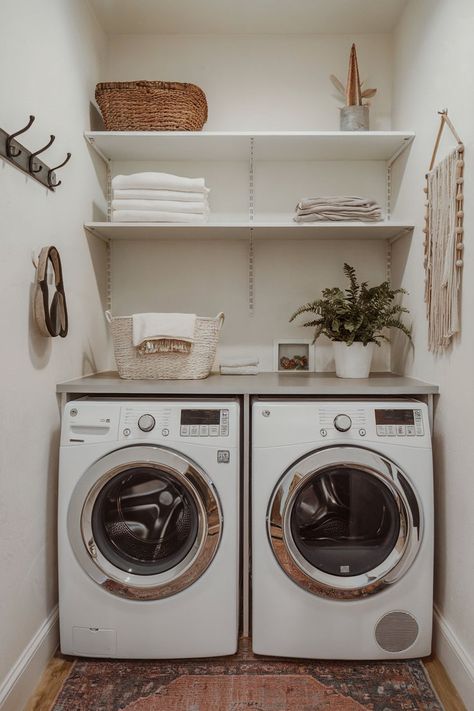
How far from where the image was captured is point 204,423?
1.79 metres

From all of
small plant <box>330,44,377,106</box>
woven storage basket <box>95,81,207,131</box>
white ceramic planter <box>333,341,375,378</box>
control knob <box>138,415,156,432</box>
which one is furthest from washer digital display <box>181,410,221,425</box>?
small plant <box>330,44,377,106</box>

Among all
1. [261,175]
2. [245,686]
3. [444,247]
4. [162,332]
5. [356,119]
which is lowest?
[245,686]

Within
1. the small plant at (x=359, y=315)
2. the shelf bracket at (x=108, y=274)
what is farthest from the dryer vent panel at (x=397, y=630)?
the shelf bracket at (x=108, y=274)

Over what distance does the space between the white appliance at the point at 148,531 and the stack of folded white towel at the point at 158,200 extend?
0.82 metres

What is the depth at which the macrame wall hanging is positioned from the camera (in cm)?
167

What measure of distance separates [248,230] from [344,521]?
1278 mm

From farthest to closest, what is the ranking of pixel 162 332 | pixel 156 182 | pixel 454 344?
pixel 156 182 → pixel 162 332 → pixel 454 344

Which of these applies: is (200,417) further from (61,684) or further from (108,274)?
(108,274)

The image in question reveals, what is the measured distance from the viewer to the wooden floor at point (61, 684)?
62.6 inches

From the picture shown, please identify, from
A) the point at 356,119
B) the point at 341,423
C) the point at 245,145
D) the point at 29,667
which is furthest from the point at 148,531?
the point at 356,119

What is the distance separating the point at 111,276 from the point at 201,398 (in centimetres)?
96

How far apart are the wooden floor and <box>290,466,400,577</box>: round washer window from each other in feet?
1.32

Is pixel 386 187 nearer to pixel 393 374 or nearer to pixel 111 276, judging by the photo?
pixel 393 374

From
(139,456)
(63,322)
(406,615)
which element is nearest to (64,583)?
(139,456)
